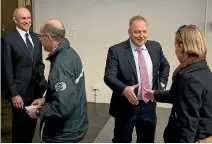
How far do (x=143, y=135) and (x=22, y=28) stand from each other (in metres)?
1.44

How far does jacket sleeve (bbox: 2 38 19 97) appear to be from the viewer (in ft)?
8.20

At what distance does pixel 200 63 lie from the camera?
1689 mm

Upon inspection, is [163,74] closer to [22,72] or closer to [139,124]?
[139,124]

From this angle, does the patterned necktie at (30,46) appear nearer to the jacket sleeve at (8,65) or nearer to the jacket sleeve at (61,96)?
the jacket sleeve at (8,65)

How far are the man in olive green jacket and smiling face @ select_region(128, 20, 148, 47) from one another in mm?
699

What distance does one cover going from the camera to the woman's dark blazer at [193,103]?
162 cm

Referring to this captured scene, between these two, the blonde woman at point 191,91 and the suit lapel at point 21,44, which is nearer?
the blonde woman at point 191,91

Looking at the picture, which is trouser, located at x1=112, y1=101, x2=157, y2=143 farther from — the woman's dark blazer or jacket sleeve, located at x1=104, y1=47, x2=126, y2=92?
the woman's dark blazer

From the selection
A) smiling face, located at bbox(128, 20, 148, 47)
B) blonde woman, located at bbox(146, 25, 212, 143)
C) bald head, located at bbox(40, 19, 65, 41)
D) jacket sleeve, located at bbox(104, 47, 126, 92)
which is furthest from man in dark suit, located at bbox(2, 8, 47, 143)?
blonde woman, located at bbox(146, 25, 212, 143)

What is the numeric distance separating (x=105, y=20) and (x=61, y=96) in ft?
10.6

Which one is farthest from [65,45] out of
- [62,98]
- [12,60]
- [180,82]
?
[12,60]

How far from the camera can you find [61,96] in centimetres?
170

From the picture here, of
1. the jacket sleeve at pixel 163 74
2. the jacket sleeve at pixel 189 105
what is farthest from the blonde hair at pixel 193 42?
the jacket sleeve at pixel 163 74

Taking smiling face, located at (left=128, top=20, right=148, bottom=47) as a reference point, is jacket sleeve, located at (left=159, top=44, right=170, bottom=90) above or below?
below
